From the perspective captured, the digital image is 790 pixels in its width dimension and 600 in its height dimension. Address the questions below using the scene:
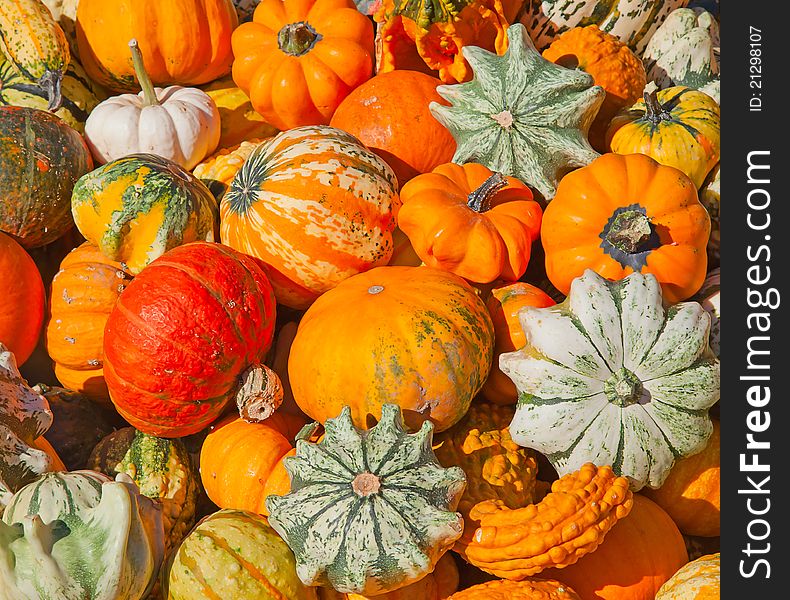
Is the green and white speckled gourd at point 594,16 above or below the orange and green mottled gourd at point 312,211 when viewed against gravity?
above

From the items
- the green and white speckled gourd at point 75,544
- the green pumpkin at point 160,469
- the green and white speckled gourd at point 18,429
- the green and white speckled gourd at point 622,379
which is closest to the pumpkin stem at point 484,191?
the green and white speckled gourd at point 622,379

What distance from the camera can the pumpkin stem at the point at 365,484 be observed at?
238 centimetres

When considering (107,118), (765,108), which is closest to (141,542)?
(107,118)

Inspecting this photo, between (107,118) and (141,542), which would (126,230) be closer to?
(107,118)

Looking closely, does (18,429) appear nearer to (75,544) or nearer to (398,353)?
(75,544)

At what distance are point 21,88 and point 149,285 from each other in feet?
5.72

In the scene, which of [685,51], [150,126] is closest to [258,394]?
[150,126]

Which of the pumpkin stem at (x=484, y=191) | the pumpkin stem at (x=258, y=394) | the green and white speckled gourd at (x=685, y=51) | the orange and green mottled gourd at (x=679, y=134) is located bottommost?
the pumpkin stem at (x=258, y=394)

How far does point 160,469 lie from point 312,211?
1.12 m

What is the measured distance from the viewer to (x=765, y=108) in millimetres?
2805

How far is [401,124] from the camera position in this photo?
11.8 feet

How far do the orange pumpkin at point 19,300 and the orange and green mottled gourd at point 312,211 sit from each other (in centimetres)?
82

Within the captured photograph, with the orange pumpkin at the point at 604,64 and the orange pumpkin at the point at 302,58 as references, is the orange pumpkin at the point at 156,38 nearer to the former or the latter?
the orange pumpkin at the point at 302,58

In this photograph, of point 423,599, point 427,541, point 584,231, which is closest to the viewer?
point 427,541
